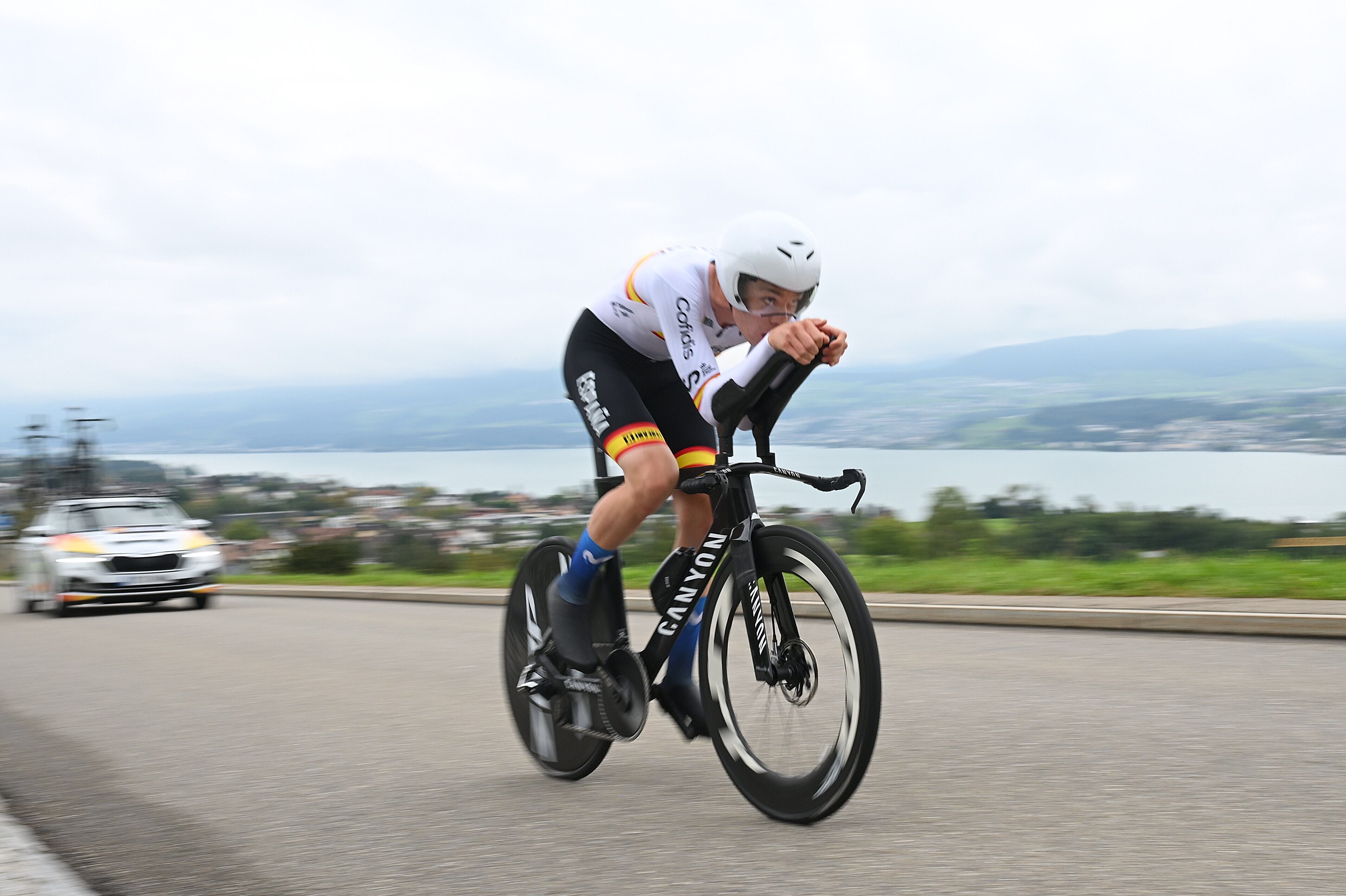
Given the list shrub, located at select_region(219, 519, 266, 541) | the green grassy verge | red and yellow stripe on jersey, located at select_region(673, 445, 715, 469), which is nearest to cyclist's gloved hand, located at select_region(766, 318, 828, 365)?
→ red and yellow stripe on jersey, located at select_region(673, 445, 715, 469)

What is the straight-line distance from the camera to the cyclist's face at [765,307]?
141 inches

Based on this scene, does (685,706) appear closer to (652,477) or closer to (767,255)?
(652,477)

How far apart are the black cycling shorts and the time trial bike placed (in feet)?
0.68

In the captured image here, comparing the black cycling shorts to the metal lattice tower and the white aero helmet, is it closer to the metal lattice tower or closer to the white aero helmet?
the white aero helmet

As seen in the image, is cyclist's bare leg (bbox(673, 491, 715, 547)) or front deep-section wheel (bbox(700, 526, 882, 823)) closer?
front deep-section wheel (bbox(700, 526, 882, 823))

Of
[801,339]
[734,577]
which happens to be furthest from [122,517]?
[801,339]

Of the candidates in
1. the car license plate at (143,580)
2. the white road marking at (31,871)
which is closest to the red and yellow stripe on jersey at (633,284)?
the white road marking at (31,871)

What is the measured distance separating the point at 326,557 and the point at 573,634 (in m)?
22.5

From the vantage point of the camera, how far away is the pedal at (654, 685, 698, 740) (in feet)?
12.6

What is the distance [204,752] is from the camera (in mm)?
5203

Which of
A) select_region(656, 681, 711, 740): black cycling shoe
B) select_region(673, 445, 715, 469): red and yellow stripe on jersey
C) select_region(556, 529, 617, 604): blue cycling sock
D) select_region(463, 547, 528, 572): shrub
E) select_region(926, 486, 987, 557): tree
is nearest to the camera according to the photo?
select_region(656, 681, 711, 740): black cycling shoe

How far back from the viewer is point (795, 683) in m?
3.40

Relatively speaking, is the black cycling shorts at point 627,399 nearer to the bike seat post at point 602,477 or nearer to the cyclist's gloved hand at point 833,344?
the bike seat post at point 602,477

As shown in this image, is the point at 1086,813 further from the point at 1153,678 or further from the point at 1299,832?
the point at 1153,678
